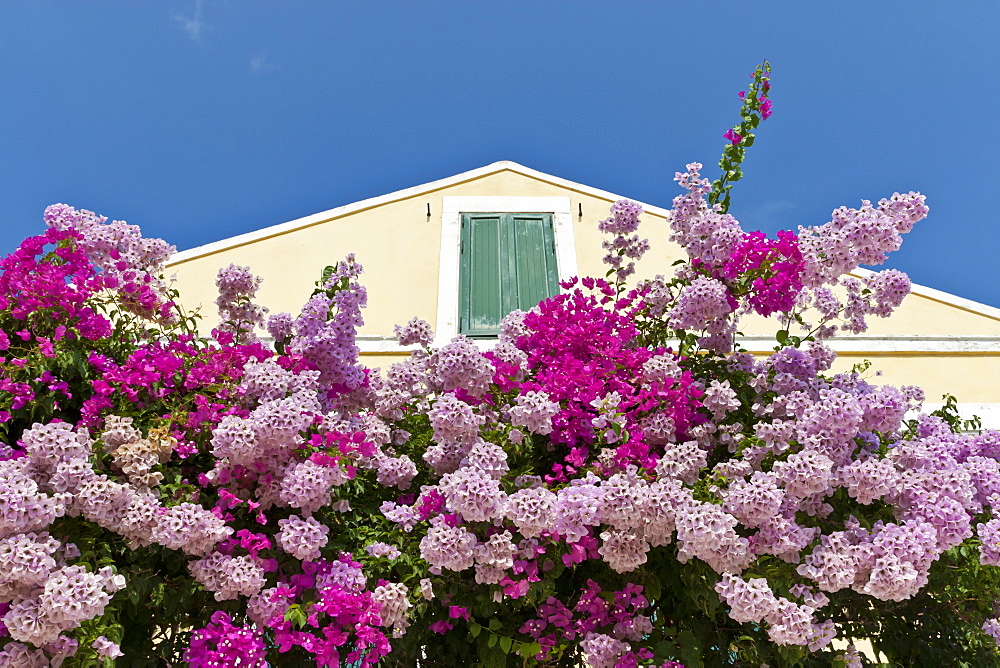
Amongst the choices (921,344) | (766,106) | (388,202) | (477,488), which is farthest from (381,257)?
(921,344)

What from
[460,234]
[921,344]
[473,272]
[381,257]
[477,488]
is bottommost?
[477,488]

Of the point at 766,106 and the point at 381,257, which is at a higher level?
the point at 381,257

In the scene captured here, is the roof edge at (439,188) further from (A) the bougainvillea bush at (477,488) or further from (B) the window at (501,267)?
(A) the bougainvillea bush at (477,488)

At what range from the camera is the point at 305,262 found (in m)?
8.14

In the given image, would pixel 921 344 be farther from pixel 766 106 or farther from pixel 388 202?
pixel 388 202

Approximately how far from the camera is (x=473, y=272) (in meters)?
8.12

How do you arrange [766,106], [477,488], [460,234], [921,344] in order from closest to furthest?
[477,488], [766,106], [921,344], [460,234]

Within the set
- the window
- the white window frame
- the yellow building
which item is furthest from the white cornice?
the window

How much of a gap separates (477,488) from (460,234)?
5.14 m

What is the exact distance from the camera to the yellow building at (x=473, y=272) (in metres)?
7.52

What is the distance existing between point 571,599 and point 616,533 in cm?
55

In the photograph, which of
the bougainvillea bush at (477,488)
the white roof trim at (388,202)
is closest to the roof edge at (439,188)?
the white roof trim at (388,202)

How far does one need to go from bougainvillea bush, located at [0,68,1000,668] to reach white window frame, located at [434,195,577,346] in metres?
3.05

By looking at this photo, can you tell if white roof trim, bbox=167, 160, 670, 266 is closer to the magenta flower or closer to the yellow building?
the yellow building
